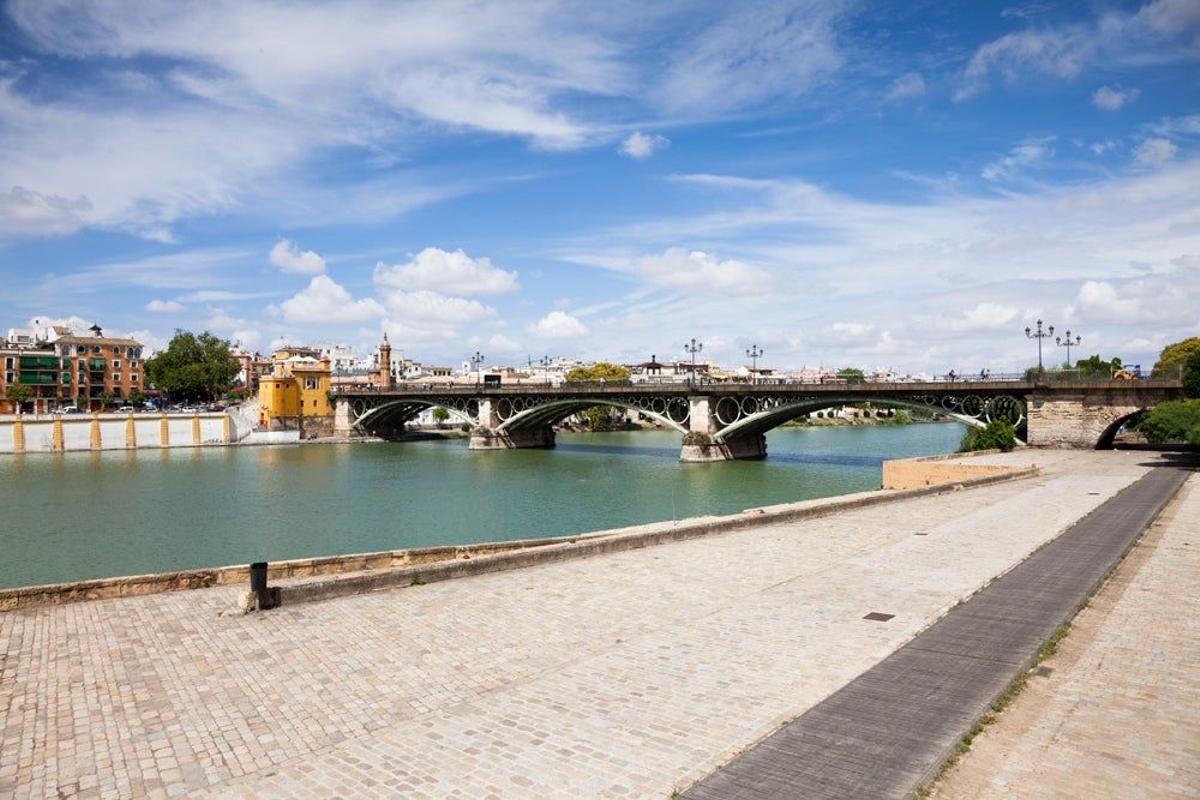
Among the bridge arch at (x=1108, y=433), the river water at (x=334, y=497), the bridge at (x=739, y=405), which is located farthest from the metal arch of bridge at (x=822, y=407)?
the bridge arch at (x=1108, y=433)

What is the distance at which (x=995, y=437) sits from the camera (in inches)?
1838

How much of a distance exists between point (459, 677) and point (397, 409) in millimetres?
86062

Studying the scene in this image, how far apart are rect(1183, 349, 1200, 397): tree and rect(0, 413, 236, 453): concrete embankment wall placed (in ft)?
255

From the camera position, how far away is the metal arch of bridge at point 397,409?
3253 inches

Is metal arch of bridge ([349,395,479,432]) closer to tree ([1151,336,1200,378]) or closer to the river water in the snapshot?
the river water

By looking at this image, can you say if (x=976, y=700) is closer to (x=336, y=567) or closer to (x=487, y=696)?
(x=487, y=696)

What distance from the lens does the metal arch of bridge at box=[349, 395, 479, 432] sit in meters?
82.6

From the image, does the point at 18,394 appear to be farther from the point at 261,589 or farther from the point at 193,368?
the point at 261,589

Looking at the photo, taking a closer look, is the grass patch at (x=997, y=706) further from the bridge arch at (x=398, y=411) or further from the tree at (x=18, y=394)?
the tree at (x=18, y=394)

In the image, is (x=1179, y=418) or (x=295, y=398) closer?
(x=1179, y=418)

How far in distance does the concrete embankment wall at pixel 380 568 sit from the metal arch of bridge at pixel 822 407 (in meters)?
34.0

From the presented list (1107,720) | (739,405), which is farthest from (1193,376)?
(1107,720)

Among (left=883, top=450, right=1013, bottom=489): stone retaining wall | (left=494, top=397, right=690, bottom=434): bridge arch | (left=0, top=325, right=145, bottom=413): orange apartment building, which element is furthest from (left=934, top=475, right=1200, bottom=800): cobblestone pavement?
(left=0, top=325, right=145, bottom=413): orange apartment building

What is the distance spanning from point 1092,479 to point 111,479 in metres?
53.1
